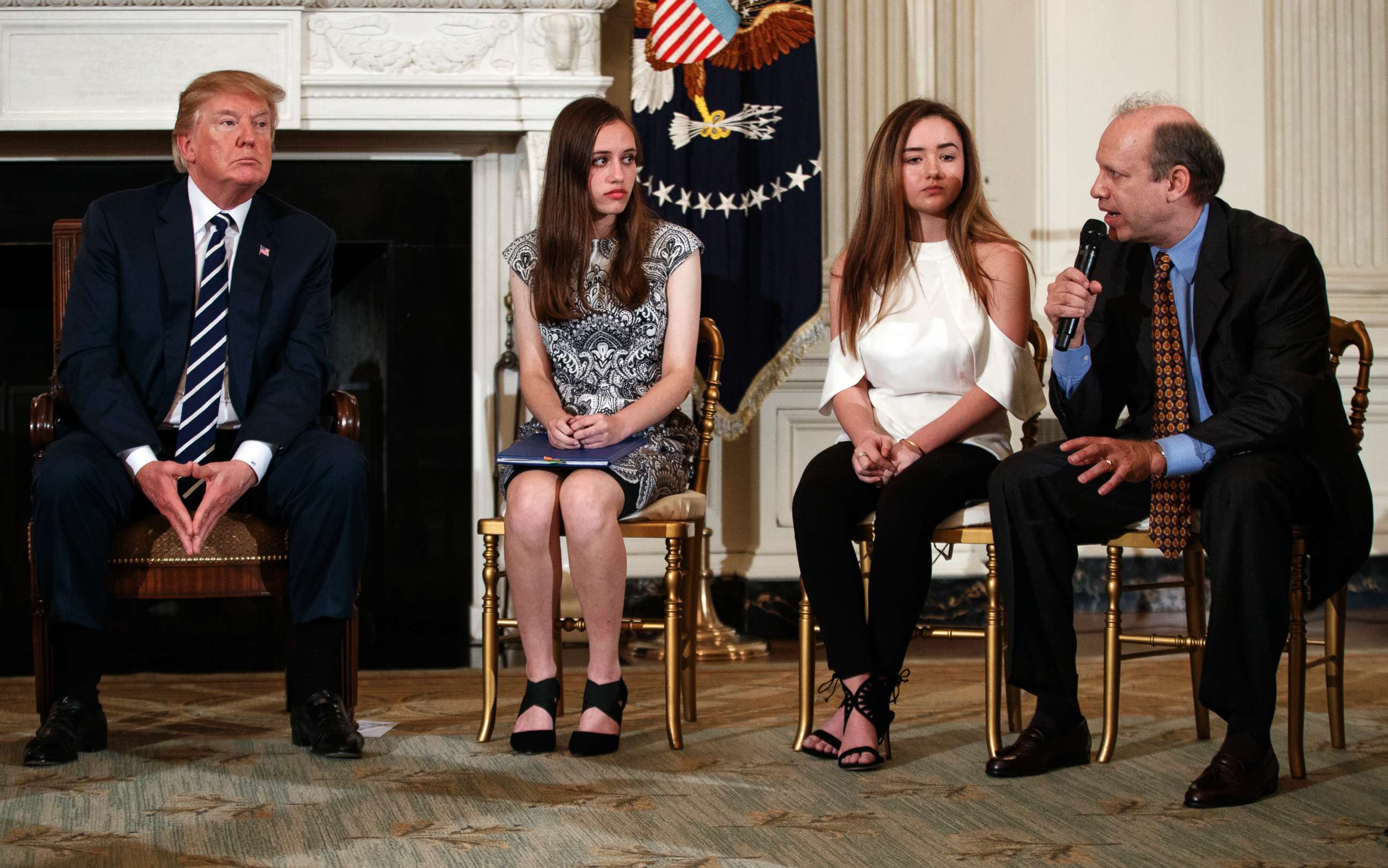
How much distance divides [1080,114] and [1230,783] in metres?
2.90

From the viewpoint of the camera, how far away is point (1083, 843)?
1909 millimetres

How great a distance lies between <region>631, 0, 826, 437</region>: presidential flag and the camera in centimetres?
394

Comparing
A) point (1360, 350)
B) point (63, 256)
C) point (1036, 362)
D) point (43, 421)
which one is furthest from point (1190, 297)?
point (63, 256)

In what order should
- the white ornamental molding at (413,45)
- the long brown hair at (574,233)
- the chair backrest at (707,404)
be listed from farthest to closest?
the white ornamental molding at (413,45) → the chair backrest at (707,404) → the long brown hair at (574,233)

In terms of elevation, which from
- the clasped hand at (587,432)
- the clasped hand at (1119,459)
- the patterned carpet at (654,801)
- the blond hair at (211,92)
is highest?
the blond hair at (211,92)

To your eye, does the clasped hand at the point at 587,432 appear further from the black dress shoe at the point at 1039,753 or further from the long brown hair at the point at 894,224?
the black dress shoe at the point at 1039,753

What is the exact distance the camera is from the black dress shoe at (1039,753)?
2.32 meters

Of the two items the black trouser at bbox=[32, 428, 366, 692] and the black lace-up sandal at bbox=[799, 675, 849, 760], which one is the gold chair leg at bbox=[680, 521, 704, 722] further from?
the black trouser at bbox=[32, 428, 366, 692]

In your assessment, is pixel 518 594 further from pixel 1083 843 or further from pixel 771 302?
pixel 771 302

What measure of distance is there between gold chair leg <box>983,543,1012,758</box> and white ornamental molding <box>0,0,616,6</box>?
2158 millimetres

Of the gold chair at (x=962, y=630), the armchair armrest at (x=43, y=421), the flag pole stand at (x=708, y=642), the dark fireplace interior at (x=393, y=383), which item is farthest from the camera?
the dark fireplace interior at (x=393, y=383)

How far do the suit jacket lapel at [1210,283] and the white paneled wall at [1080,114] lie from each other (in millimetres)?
1944

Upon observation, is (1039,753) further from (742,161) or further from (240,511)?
(742,161)

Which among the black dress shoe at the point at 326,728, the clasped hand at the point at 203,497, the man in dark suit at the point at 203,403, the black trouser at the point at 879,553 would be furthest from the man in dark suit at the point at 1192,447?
the clasped hand at the point at 203,497
